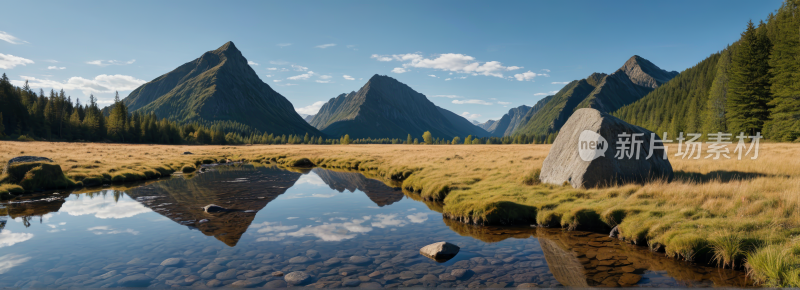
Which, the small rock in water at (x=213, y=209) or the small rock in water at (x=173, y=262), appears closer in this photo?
the small rock in water at (x=173, y=262)

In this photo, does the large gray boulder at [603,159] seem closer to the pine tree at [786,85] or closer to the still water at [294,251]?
the still water at [294,251]

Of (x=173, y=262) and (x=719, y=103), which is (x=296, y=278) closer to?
(x=173, y=262)

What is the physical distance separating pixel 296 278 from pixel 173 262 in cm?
506

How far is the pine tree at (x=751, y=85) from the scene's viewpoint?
2386 inches

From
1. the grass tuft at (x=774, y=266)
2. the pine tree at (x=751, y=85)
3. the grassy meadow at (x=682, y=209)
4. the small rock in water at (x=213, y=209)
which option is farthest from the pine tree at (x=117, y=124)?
the pine tree at (x=751, y=85)

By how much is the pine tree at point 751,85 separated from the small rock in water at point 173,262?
280 feet

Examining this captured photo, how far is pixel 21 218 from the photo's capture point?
696 inches

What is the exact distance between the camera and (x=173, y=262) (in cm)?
1171

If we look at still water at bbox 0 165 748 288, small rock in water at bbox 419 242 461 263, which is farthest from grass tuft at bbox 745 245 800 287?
small rock in water at bbox 419 242 461 263

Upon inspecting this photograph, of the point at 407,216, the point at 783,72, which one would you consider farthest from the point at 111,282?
the point at 783,72

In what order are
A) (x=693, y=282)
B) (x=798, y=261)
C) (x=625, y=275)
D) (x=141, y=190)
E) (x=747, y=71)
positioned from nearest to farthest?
(x=798, y=261) → (x=693, y=282) → (x=625, y=275) → (x=141, y=190) → (x=747, y=71)

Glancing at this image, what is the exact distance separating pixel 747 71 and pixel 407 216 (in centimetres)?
7770

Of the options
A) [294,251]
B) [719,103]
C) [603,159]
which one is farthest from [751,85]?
[294,251]

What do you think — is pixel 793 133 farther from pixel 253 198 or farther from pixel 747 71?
pixel 253 198
